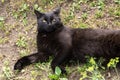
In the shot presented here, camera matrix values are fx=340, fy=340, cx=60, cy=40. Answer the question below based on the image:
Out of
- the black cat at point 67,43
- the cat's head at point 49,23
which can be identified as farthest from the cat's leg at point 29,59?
the cat's head at point 49,23

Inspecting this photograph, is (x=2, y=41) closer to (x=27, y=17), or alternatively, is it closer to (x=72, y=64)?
(x=27, y=17)

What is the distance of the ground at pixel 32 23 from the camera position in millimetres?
4938

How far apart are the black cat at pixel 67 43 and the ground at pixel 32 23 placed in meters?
0.15

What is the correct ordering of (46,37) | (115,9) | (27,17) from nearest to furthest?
(46,37)
(115,9)
(27,17)

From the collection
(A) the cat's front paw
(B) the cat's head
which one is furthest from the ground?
(B) the cat's head

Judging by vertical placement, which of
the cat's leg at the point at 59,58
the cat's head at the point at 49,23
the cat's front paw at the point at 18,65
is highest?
the cat's head at the point at 49,23

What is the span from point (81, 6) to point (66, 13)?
30 centimetres

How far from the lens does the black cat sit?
15.2 feet

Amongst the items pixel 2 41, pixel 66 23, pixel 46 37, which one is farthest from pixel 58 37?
pixel 2 41

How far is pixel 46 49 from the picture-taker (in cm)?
500

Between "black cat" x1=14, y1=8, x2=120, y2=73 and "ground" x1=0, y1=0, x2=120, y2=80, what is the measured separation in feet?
0.49

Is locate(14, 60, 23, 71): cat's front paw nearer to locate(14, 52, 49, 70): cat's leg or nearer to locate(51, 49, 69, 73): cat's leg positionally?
locate(14, 52, 49, 70): cat's leg

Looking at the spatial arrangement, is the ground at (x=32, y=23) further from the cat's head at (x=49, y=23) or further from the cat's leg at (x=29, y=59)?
the cat's head at (x=49, y=23)

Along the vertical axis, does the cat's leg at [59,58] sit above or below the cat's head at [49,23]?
below
